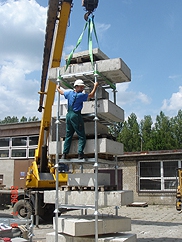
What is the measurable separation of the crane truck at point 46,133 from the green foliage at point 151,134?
2645 cm

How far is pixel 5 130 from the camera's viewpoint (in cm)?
2170

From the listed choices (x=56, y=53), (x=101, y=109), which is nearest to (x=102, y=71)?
(x=101, y=109)

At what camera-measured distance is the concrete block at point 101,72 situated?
23.8 ft

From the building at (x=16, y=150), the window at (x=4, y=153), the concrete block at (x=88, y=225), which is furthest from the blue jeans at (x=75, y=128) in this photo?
the window at (x=4, y=153)

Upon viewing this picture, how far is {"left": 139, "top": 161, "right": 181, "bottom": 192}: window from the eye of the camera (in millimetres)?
20531

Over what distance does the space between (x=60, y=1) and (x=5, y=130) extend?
39.6 feet

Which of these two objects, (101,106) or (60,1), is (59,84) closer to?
(101,106)

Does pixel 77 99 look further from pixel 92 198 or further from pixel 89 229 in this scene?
pixel 89 229

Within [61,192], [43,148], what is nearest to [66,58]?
[61,192]

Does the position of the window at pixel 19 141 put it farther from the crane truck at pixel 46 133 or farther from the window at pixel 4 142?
the crane truck at pixel 46 133

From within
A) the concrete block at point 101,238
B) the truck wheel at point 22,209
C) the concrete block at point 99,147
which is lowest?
the truck wheel at point 22,209

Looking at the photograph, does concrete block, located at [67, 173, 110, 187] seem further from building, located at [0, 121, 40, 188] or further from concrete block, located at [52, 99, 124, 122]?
building, located at [0, 121, 40, 188]

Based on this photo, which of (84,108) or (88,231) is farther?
(84,108)

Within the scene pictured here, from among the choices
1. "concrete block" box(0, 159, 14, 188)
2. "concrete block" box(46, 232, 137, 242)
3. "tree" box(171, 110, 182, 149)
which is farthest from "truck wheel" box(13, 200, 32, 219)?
"tree" box(171, 110, 182, 149)
